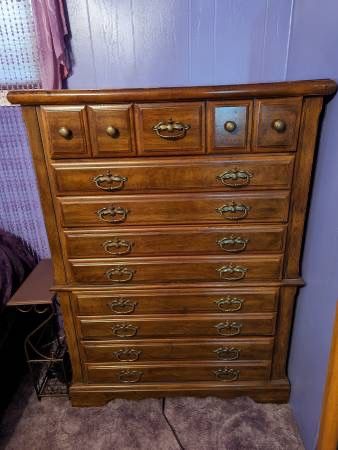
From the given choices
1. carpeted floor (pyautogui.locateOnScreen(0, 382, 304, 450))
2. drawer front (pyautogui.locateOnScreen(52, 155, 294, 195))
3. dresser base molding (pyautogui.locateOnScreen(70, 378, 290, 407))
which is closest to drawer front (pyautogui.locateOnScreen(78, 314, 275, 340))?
dresser base molding (pyautogui.locateOnScreen(70, 378, 290, 407))

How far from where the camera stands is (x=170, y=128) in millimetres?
1181

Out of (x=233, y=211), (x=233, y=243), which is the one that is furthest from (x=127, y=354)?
(x=233, y=211)

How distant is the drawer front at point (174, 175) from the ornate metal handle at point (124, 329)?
633 mm

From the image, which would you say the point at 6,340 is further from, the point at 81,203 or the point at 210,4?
the point at 210,4

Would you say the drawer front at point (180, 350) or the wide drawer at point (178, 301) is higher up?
the wide drawer at point (178, 301)

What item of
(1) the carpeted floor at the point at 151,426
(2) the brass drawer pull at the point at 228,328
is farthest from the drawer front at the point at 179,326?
(1) the carpeted floor at the point at 151,426

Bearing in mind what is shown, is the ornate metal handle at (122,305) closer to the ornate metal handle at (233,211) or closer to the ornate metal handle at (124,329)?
the ornate metal handle at (124,329)

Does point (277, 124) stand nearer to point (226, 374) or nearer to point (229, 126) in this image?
point (229, 126)

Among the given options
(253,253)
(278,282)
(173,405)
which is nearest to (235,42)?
(253,253)

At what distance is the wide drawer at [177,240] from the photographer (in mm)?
1341

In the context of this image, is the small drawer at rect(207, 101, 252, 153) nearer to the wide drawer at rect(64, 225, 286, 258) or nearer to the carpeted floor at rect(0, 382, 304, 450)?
the wide drawer at rect(64, 225, 286, 258)

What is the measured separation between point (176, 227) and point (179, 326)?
0.48 metres

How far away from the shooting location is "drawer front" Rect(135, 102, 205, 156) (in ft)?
3.84

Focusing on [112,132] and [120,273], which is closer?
[112,132]
